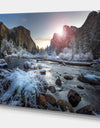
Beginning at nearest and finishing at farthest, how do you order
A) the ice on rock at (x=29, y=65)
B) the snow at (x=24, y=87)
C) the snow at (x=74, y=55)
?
1. the snow at (x=74, y=55)
2. the snow at (x=24, y=87)
3. the ice on rock at (x=29, y=65)

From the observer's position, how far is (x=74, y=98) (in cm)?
164

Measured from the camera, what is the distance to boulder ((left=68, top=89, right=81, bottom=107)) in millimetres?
1622

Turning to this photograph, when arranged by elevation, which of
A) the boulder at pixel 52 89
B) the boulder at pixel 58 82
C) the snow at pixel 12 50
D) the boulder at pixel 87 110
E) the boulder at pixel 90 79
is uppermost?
the snow at pixel 12 50

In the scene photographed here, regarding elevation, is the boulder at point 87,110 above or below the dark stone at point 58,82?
below

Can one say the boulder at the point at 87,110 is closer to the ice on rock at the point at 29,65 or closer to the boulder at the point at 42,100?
the boulder at the point at 42,100

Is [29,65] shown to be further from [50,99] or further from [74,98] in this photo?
[74,98]

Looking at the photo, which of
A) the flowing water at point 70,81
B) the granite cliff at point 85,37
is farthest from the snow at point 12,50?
the granite cliff at point 85,37

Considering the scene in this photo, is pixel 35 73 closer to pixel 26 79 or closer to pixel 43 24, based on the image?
pixel 26 79

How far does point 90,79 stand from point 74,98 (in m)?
0.47

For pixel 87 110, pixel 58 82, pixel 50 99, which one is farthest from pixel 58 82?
pixel 87 110

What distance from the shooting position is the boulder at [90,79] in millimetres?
1583
